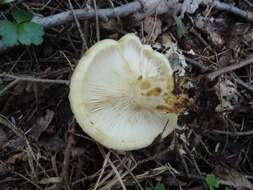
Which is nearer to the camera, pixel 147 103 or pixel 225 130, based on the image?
pixel 147 103

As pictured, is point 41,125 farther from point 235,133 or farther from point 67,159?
point 235,133

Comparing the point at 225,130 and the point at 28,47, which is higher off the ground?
the point at 28,47

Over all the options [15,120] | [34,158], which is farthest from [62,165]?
[15,120]

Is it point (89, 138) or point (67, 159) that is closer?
point (67, 159)

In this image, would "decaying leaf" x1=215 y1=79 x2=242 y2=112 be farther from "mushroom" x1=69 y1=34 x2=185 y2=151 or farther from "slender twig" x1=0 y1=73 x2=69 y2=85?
"slender twig" x1=0 y1=73 x2=69 y2=85

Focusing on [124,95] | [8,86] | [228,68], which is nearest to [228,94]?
[228,68]

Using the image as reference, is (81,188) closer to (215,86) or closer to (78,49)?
(78,49)

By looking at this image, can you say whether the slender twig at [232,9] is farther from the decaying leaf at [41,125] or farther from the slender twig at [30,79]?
the decaying leaf at [41,125]
